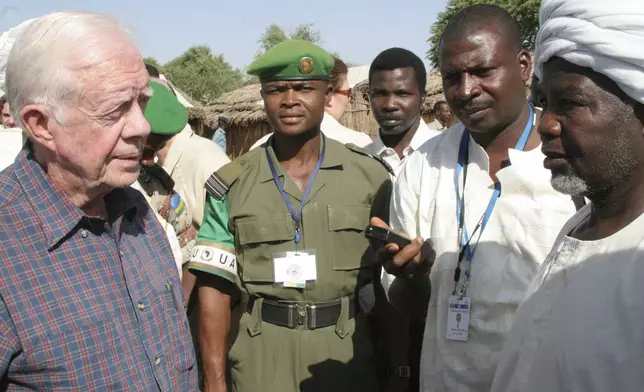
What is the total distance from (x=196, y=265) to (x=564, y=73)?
1.98 metres

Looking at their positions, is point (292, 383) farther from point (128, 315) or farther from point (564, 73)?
point (564, 73)

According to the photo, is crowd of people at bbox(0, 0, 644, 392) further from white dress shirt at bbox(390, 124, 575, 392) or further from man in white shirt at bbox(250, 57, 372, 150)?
man in white shirt at bbox(250, 57, 372, 150)

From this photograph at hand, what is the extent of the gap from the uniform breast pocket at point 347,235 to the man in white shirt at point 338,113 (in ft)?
7.56

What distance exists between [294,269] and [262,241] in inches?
8.3

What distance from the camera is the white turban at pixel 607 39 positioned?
168 cm

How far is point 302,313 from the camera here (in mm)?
3029

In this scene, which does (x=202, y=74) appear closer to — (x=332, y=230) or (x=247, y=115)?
(x=247, y=115)

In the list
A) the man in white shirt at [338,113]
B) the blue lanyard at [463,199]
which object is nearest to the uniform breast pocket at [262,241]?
the blue lanyard at [463,199]

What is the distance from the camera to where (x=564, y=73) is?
181cm

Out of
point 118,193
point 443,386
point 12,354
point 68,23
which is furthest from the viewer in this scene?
point 443,386

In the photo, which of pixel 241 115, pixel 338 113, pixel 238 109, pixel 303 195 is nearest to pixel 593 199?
pixel 303 195

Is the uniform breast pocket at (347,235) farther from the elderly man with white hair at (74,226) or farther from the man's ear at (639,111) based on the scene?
the man's ear at (639,111)

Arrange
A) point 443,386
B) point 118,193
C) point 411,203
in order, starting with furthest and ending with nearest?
point 411,203 → point 443,386 → point 118,193

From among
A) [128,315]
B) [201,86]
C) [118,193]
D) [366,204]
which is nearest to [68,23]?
[118,193]
